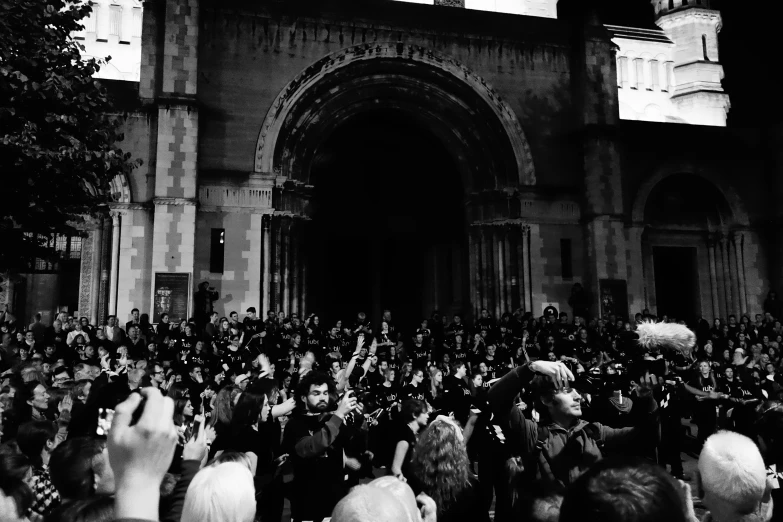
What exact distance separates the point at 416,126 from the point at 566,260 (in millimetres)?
7607

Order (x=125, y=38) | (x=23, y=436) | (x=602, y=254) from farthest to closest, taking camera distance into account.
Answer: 1. (x=125, y=38)
2. (x=602, y=254)
3. (x=23, y=436)

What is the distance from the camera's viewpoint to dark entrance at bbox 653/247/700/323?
87.0 ft

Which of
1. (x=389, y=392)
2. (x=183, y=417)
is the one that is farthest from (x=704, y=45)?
(x=183, y=417)

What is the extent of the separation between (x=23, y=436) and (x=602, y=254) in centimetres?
2075

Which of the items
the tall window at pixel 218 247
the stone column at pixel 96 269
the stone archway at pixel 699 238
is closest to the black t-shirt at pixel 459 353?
the tall window at pixel 218 247

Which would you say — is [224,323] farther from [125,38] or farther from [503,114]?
[125,38]

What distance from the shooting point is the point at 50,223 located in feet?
45.1

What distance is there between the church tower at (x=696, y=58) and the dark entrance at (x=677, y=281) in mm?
21859

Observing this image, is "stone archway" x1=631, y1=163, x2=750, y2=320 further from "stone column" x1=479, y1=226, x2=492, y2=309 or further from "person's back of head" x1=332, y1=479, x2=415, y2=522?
"person's back of head" x1=332, y1=479, x2=415, y2=522

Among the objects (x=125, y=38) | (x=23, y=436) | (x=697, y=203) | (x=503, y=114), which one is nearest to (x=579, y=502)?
(x=23, y=436)

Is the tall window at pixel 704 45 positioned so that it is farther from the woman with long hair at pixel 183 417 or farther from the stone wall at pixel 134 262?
the woman with long hair at pixel 183 417

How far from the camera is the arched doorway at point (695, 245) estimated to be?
25.8 meters

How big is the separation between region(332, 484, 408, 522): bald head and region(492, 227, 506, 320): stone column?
2092 cm

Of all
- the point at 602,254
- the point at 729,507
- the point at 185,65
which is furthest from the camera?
the point at 602,254
